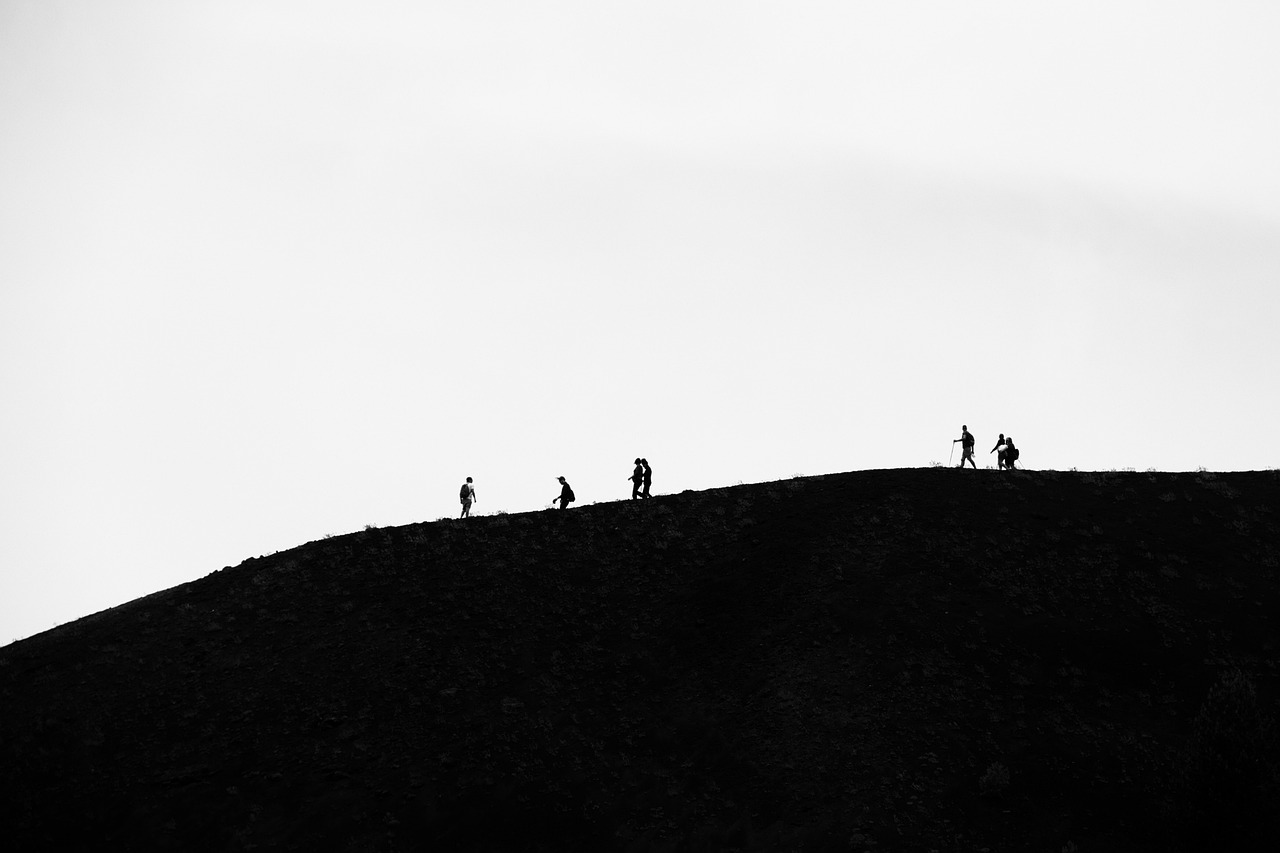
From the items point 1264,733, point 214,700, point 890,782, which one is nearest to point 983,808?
point 890,782

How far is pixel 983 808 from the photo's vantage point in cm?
2477

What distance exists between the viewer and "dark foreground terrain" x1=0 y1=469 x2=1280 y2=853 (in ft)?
81.8

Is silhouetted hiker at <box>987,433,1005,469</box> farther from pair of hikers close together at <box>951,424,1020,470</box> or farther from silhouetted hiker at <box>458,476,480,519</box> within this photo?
silhouetted hiker at <box>458,476,480,519</box>

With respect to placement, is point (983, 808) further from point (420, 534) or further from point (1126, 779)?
point (420, 534)

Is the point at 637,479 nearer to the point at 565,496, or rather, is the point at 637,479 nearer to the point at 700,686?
the point at 565,496

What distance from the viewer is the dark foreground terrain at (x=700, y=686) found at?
981 inches

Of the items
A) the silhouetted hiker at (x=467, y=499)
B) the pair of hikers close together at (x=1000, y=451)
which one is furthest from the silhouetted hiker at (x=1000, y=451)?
the silhouetted hiker at (x=467, y=499)

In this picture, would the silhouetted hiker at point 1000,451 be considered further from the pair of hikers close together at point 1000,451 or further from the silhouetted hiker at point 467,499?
the silhouetted hiker at point 467,499

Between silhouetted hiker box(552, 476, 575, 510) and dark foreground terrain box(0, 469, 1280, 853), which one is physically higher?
silhouetted hiker box(552, 476, 575, 510)

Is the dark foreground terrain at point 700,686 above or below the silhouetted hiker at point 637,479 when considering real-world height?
below

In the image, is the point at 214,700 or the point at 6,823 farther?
the point at 214,700

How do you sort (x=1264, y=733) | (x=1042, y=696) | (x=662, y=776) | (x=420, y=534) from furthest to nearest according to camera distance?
1. (x=420, y=534)
2. (x=1042, y=696)
3. (x=662, y=776)
4. (x=1264, y=733)

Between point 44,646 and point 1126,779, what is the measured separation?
110ft

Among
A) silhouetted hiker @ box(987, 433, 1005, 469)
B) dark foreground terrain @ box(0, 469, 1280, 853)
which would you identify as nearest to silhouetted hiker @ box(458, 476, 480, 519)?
dark foreground terrain @ box(0, 469, 1280, 853)
